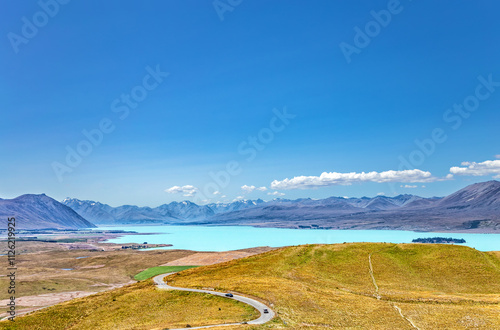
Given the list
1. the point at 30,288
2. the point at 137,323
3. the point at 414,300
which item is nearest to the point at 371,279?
the point at 414,300

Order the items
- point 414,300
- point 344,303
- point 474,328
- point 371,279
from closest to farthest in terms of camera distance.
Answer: point 474,328 → point 344,303 → point 414,300 → point 371,279

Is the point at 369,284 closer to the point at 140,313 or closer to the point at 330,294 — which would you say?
the point at 330,294

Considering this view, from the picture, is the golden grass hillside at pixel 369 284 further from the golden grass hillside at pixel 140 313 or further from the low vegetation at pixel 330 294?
the golden grass hillside at pixel 140 313

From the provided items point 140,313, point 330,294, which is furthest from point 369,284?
point 140,313

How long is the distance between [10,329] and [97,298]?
18.6 meters

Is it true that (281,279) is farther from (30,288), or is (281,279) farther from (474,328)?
Answer: (30,288)

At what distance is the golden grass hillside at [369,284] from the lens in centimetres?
5878

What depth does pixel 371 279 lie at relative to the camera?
97.0 meters

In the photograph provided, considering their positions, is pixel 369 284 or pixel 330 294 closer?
pixel 330 294

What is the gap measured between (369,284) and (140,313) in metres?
58.8

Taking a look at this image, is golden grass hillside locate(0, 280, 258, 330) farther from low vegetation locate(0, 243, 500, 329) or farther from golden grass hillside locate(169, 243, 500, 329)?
golden grass hillside locate(169, 243, 500, 329)

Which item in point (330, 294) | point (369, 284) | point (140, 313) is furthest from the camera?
point (369, 284)

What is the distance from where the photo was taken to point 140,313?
6888 cm

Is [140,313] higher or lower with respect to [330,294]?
lower
